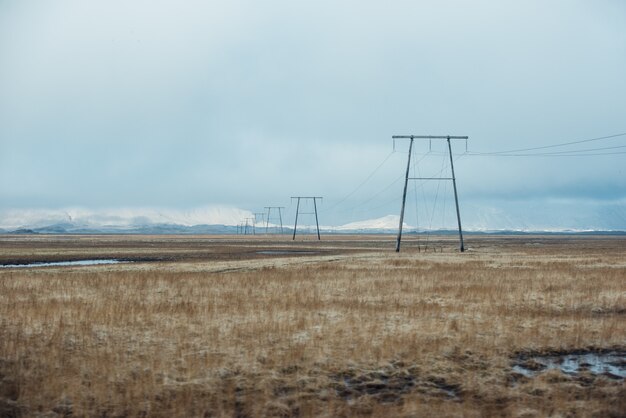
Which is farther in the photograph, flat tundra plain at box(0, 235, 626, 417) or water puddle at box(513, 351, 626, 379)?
water puddle at box(513, 351, 626, 379)

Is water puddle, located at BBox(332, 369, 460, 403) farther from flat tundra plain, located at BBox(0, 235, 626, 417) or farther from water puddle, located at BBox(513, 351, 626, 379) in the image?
water puddle, located at BBox(513, 351, 626, 379)

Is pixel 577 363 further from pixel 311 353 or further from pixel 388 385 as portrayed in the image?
pixel 311 353

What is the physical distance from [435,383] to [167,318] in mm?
11129

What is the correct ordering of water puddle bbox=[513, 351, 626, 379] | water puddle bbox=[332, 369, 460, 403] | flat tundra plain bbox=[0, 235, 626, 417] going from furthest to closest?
water puddle bbox=[513, 351, 626, 379], water puddle bbox=[332, 369, 460, 403], flat tundra plain bbox=[0, 235, 626, 417]

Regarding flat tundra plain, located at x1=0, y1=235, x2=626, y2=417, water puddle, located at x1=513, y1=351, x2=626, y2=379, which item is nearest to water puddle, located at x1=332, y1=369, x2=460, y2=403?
flat tundra plain, located at x1=0, y1=235, x2=626, y2=417

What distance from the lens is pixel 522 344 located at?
1783 cm

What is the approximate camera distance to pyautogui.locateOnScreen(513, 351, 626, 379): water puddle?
15.1 metres

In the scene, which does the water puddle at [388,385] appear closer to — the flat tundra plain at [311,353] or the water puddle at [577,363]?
the flat tundra plain at [311,353]

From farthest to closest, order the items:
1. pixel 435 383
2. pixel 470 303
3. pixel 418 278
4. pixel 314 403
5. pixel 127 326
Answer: pixel 418 278 → pixel 470 303 → pixel 127 326 → pixel 435 383 → pixel 314 403

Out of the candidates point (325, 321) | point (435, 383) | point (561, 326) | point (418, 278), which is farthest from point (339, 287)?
point (435, 383)

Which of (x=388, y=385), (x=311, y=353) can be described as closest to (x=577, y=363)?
(x=388, y=385)

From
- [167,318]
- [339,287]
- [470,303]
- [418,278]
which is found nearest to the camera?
[167,318]

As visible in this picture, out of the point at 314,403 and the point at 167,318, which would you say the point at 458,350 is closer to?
the point at 314,403

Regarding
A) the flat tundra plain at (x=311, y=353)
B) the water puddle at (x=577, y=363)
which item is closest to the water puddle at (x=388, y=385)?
the flat tundra plain at (x=311, y=353)
